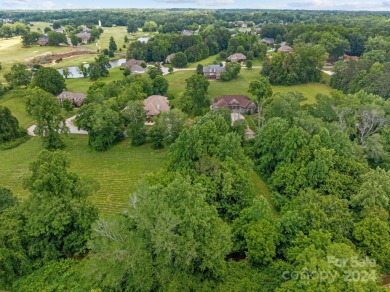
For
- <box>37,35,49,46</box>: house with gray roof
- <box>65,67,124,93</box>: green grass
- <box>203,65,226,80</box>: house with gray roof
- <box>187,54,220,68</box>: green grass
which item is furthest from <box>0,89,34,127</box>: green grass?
<box>37,35,49,46</box>: house with gray roof

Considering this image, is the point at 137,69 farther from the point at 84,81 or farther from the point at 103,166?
the point at 103,166

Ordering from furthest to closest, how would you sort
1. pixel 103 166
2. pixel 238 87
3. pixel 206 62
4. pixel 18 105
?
1. pixel 206 62
2. pixel 238 87
3. pixel 18 105
4. pixel 103 166

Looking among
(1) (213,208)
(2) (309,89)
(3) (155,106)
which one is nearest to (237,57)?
(2) (309,89)

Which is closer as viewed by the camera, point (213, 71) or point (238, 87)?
point (238, 87)

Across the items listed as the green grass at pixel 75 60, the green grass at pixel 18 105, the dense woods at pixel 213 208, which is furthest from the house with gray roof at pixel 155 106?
the green grass at pixel 75 60

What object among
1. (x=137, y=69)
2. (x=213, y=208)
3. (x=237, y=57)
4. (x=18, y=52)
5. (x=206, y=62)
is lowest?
(x=206, y=62)

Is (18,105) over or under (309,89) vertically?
over

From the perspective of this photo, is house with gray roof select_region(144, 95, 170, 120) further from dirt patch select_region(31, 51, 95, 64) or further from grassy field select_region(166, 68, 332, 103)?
dirt patch select_region(31, 51, 95, 64)
